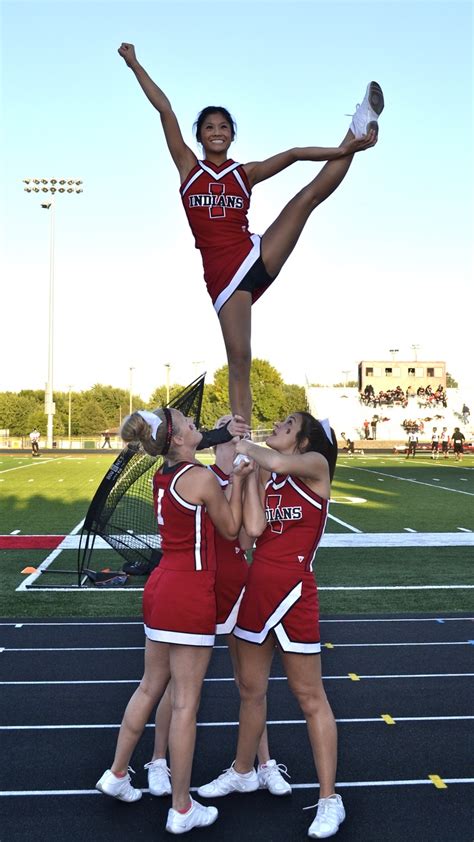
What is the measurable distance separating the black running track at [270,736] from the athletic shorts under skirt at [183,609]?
36.0 inches

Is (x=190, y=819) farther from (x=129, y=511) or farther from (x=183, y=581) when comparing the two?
(x=129, y=511)

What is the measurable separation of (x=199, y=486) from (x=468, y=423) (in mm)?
65314

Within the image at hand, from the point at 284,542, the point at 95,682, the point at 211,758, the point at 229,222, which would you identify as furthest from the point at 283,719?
the point at 229,222

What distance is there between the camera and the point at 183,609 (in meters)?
3.67

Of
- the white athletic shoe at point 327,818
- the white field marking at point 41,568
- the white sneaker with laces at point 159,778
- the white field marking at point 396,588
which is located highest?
the white athletic shoe at point 327,818

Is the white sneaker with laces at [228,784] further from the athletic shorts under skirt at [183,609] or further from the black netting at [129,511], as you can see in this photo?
the black netting at [129,511]

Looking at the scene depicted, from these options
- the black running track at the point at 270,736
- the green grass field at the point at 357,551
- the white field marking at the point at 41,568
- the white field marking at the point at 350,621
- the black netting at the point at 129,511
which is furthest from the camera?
the white field marking at the point at 41,568

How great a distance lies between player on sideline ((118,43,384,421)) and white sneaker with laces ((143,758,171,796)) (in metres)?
1.92

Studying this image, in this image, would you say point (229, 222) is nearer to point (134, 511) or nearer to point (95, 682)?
point (134, 511)

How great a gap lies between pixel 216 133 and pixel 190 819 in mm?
3054

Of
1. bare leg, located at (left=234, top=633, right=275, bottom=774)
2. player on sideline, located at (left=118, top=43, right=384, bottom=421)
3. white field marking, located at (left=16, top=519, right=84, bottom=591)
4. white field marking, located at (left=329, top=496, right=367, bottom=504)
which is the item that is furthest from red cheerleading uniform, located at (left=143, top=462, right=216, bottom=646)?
white field marking, located at (left=329, top=496, right=367, bottom=504)

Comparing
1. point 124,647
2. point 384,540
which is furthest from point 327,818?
point 384,540

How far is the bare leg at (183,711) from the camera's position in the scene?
12.1ft

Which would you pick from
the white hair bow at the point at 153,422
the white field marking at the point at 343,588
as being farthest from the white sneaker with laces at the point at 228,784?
the white field marking at the point at 343,588
